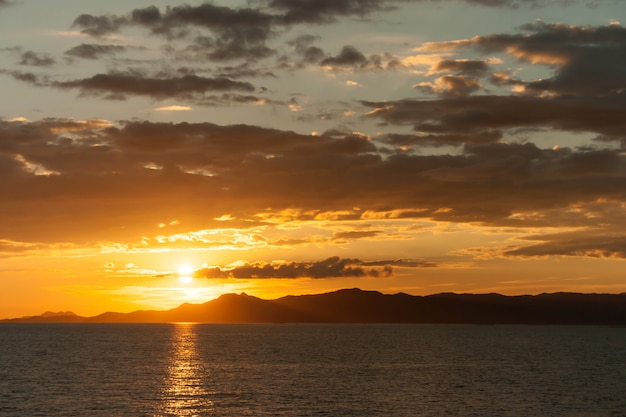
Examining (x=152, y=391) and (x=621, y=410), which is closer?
(x=621, y=410)

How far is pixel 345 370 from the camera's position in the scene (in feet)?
472

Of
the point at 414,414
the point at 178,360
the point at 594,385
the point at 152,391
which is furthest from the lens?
the point at 178,360

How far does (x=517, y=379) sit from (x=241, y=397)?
50705 mm

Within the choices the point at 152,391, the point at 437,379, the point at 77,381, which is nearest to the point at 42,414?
the point at 152,391

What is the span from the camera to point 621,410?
92.6 m

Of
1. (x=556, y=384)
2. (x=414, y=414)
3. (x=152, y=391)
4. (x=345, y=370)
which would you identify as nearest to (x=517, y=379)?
(x=556, y=384)

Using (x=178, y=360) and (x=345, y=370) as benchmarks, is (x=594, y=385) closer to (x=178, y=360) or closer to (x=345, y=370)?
(x=345, y=370)

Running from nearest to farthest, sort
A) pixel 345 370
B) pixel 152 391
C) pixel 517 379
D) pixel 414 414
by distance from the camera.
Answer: pixel 414 414
pixel 152 391
pixel 517 379
pixel 345 370

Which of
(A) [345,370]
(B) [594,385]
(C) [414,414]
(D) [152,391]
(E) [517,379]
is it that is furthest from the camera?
(A) [345,370]

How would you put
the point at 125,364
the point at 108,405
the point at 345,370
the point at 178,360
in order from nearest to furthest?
the point at 108,405, the point at 345,370, the point at 125,364, the point at 178,360

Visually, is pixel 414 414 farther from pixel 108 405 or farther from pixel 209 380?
pixel 209 380

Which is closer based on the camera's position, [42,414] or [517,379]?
[42,414]

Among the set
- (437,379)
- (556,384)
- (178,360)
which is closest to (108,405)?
(437,379)

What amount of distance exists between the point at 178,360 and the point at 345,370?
155 ft
